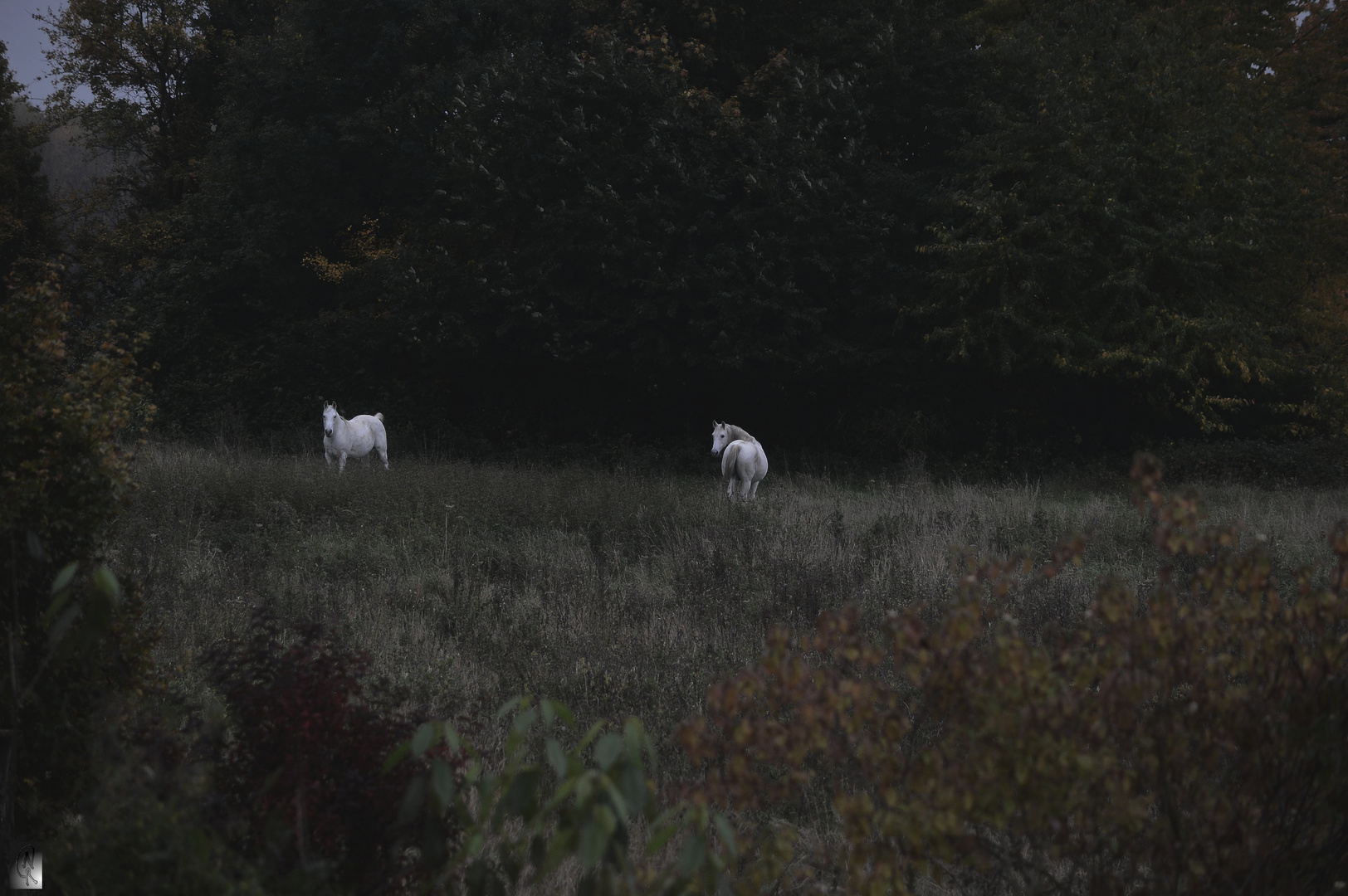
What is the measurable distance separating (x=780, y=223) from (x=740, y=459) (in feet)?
26.3

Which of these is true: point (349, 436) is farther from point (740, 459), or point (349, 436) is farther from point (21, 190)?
point (21, 190)

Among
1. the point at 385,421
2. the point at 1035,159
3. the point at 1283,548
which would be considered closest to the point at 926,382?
the point at 1035,159

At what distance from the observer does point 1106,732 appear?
2242mm

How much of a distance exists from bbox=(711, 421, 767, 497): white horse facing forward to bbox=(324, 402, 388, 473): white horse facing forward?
5583 mm

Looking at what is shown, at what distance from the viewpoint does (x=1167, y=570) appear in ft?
7.14

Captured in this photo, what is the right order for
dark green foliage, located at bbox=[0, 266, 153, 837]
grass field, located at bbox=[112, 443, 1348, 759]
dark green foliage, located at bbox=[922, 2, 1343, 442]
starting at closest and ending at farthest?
dark green foliage, located at bbox=[0, 266, 153, 837] < grass field, located at bbox=[112, 443, 1348, 759] < dark green foliage, located at bbox=[922, 2, 1343, 442]

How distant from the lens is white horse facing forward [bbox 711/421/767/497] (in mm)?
14336

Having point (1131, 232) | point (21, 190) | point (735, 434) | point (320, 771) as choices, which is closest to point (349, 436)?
point (735, 434)

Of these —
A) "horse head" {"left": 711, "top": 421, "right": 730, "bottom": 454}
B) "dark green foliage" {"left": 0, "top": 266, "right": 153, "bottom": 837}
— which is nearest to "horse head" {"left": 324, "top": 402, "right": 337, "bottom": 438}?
"horse head" {"left": 711, "top": 421, "right": 730, "bottom": 454}

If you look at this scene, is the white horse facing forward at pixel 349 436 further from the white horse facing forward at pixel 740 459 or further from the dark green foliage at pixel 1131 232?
the dark green foliage at pixel 1131 232

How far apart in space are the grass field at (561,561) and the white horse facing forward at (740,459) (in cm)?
72

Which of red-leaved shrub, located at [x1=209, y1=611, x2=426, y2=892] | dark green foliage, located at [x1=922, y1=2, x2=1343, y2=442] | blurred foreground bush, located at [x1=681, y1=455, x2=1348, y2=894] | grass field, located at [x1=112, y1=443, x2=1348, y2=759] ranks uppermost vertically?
dark green foliage, located at [x1=922, y1=2, x2=1343, y2=442]

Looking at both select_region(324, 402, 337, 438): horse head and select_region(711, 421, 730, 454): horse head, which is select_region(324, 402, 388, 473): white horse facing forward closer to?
select_region(324, 402, 337, 438): horse head

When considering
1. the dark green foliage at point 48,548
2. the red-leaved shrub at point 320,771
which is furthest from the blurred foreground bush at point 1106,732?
the dark green foliage at point 48,548
